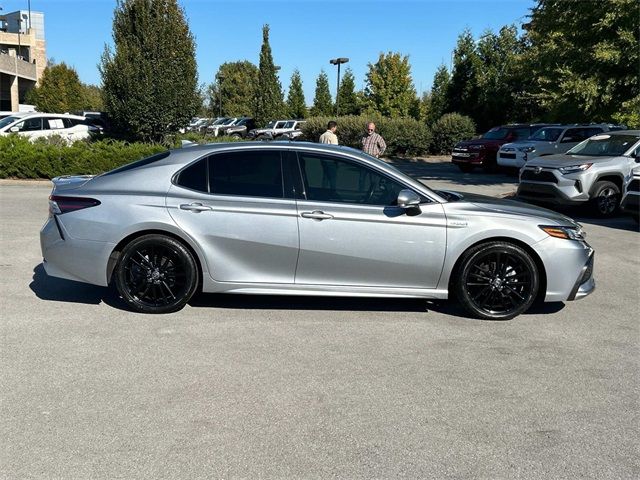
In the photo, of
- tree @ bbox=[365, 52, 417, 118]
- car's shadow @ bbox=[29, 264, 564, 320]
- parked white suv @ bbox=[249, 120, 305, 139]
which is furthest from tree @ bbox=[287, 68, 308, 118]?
car's shadow @ bbox=[29, 264, 564, 320]

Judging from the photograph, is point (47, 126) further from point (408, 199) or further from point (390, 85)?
point (390, 85)

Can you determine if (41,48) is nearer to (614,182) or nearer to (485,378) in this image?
(614,182)

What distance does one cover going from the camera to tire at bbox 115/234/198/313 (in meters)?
5.49

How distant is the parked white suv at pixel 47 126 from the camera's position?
20234mm

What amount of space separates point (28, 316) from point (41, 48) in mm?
73278

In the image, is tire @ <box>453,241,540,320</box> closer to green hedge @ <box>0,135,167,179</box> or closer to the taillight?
the taillight

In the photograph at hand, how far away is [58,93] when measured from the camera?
1999 inches

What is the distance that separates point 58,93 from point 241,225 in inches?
2012

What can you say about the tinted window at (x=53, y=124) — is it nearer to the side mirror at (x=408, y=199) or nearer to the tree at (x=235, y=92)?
the side mirror at (x=408, y=199)

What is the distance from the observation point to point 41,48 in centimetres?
6944

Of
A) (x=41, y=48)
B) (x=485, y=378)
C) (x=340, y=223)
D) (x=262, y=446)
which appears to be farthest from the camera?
(x=41, y=48)

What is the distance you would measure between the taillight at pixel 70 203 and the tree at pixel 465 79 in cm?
3159

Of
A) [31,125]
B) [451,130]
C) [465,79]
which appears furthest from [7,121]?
[465,79]

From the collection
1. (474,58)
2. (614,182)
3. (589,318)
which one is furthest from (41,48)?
(589,318)
